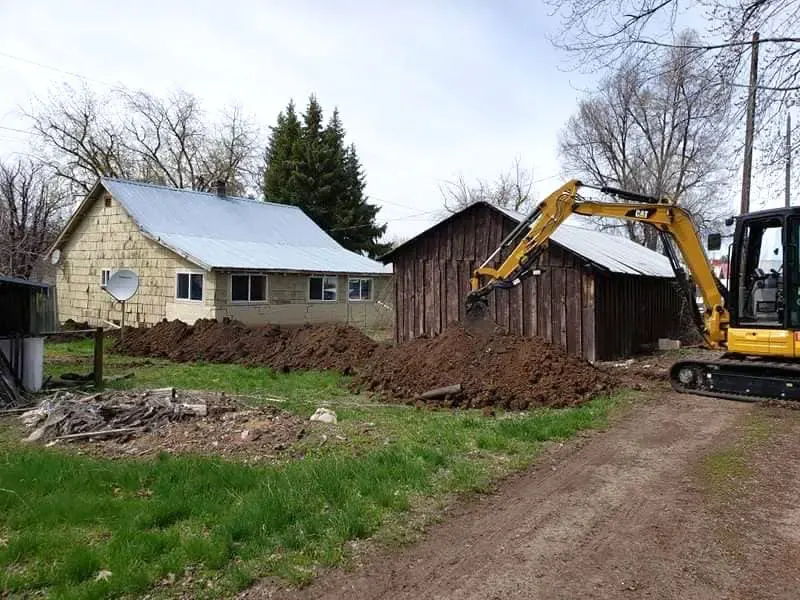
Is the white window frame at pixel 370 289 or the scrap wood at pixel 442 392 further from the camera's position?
the white window frame at pixel 370 289

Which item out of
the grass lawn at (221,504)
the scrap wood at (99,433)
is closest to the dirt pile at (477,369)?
the grass lawn at (221,504)

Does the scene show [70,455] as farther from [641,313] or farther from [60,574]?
[641,313]

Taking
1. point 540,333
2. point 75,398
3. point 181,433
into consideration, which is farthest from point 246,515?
point 540,333

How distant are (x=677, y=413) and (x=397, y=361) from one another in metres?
5.30

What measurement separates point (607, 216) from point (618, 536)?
890 centimetres

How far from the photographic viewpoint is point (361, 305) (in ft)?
95.5

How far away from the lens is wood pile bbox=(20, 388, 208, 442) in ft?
27.2

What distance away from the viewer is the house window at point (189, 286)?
2336 centimetres

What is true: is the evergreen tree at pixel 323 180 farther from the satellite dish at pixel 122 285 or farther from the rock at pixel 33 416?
the rock at pixel 33 416

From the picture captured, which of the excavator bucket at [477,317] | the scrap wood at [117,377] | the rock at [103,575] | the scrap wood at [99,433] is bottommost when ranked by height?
the rock at [103,575]

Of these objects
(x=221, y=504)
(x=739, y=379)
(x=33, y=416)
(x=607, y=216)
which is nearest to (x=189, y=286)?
(x=33, y=416)

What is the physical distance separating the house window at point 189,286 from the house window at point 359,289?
7141 mm

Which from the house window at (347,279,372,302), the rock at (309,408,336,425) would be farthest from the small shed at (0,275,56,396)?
the house window at (347,279,372,302)

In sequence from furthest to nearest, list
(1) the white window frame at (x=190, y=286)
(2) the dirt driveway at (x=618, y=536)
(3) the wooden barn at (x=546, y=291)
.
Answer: (1) the white window frame at (x=190, y=286) < (3) the wooden barn at (x=546, y=291) < (2) the dirt driveway at (x=618, y=536)
